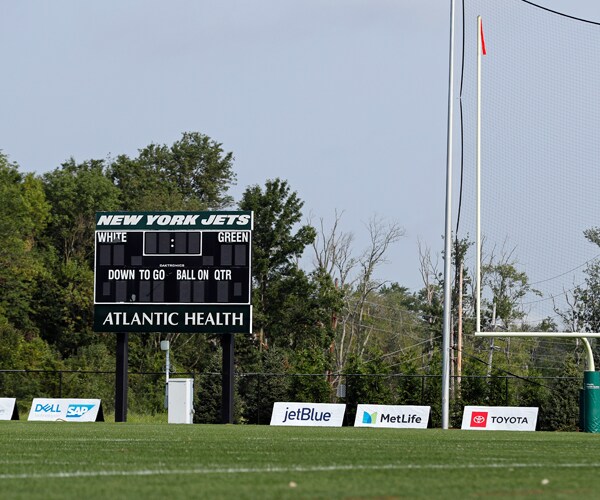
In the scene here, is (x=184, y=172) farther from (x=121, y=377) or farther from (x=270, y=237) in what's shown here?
(x=121, y=377)

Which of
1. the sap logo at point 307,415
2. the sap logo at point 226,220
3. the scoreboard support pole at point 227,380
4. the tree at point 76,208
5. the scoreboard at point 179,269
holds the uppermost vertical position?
the tree at point 76,208

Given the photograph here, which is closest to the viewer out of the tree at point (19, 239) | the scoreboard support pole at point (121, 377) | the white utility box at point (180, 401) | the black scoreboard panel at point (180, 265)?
the black scoreboard panel at point (180, 265)

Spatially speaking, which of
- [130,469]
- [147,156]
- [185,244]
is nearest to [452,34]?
[185,244]

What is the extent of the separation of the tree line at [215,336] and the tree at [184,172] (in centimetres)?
7

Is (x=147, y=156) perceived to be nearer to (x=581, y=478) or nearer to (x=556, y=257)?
(x=556, y=257)

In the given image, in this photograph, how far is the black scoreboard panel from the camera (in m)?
24.1

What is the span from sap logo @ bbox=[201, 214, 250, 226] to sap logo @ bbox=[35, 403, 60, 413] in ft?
22.6

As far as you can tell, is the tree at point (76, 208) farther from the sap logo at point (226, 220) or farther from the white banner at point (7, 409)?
the sap logo at point (226, 220)

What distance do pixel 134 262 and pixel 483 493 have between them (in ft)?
65.5

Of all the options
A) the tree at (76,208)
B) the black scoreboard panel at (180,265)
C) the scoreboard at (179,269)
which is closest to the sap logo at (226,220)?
the scoreboard at (179,269)

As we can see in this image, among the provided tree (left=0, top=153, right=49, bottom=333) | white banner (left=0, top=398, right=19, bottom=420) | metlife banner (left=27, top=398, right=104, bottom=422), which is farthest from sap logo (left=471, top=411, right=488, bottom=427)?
tree (left=0, top=153, right=49, bottom=333)

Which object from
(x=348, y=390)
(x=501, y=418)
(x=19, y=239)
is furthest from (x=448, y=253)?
(x=19, y=239)

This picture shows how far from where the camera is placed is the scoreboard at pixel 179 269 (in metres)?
24.1

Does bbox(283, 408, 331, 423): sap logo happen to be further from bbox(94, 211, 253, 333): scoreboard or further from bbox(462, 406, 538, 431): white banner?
bbox(94, 211, 253, 333): scoreboard
